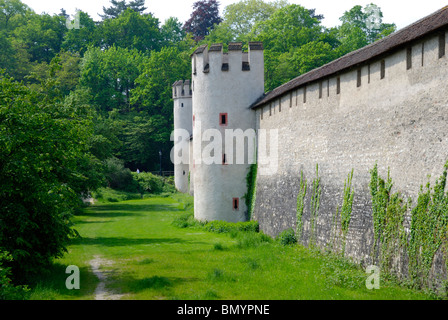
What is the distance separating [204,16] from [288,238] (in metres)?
72.5

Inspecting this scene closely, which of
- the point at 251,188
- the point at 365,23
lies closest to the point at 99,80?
the point at 365,23

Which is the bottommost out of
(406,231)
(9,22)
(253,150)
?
(406,231)

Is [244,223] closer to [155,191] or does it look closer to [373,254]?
[373,254]

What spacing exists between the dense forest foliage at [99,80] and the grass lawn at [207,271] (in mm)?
1642

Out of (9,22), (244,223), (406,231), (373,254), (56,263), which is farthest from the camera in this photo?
(9,22)

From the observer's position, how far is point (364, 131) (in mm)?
13164

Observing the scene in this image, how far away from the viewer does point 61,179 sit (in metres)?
16.0

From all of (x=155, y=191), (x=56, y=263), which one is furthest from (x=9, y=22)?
(x=56, y=263)

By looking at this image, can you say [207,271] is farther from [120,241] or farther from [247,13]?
[247,13]

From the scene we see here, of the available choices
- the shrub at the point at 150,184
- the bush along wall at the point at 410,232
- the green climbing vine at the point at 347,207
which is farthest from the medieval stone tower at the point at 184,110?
the bush along wall at the point at 410,232

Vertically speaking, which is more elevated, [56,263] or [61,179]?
[61,179]

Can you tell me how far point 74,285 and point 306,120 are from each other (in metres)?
8.92

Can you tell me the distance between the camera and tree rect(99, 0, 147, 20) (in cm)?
8856

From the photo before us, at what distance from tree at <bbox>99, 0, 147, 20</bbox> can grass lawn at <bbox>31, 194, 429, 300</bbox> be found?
239 feet
